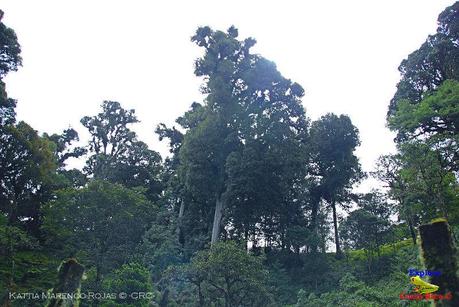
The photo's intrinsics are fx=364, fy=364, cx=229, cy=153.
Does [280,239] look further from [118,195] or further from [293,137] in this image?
[118,195]

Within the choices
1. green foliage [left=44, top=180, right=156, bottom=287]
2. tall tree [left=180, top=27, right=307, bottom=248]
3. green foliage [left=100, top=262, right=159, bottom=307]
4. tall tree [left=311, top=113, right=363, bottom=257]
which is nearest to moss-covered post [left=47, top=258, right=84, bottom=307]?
green foliage [left=100, top=262, right=159, bottom=307]

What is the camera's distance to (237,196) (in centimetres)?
2320

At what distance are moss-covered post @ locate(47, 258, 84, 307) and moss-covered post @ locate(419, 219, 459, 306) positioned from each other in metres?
3.99

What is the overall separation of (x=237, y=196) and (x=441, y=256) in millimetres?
19967

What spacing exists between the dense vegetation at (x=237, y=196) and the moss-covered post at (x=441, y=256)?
9.71m

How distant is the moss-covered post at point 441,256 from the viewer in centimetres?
322

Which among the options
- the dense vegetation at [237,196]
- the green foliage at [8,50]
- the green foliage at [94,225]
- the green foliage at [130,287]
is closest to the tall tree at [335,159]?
the dense vegetation at [237,196]

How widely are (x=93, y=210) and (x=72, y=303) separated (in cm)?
1177

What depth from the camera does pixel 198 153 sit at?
2170 centimetres

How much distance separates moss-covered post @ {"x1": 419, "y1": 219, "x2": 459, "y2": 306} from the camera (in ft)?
10.6

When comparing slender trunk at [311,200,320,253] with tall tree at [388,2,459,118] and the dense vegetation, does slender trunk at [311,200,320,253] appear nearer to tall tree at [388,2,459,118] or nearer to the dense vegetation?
the dense vegetation

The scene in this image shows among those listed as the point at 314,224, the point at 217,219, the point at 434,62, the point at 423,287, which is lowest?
the point at 423,287

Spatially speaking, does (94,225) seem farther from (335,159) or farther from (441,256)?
(335,159)

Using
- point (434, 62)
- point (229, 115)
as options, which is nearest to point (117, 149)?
point (229, 115)
